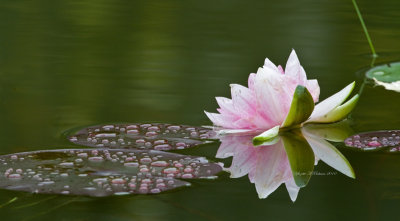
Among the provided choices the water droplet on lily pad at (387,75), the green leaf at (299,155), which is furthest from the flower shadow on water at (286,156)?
the water droplet on lily pad at (387,75)

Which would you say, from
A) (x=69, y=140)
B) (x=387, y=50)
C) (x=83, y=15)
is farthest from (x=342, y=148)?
(x=83, y=15)

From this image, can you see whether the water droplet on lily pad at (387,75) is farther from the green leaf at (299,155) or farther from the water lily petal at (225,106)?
the water lily petal at (225,106)

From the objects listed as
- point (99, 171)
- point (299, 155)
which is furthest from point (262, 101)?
point (99, 171)

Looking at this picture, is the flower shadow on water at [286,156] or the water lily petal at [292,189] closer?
the water lily petal at [292,189]

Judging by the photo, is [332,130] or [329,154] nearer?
[329,154]

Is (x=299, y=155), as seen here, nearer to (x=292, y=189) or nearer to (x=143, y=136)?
(x=292, y=189)
